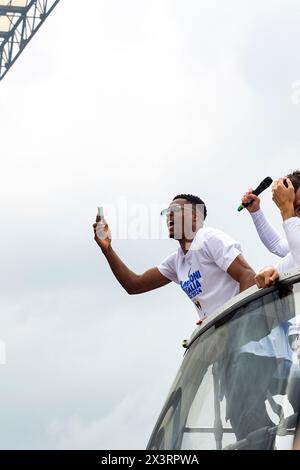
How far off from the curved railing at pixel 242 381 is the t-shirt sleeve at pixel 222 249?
6.08ft

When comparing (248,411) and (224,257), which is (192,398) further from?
(224,257)

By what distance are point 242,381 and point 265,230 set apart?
2451 mm

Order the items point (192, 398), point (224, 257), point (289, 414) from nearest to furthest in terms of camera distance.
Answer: point (289, 414)
point (192, 398)
point (224, 257)

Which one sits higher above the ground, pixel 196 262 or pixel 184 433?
pixel 196 262

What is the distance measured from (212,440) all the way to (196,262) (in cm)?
247

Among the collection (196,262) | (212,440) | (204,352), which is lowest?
(212,440)

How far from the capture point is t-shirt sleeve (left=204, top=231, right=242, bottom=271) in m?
6.05

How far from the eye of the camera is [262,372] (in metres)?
3.73

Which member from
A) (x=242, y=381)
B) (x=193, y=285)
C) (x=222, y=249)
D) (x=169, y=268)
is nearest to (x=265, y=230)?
(x=222, y=249)

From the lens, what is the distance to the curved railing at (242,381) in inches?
142

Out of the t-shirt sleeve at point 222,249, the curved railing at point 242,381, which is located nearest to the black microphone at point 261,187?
the t-shirt sleeve at point 222,249

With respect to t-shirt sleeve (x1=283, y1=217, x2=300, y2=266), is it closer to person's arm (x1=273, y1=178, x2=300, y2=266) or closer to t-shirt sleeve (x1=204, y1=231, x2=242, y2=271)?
person's arm (x1=273, y1=178, x2=300, y2=266)

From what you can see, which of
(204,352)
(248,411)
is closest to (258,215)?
(204,352)

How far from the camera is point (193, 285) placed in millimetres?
6199
